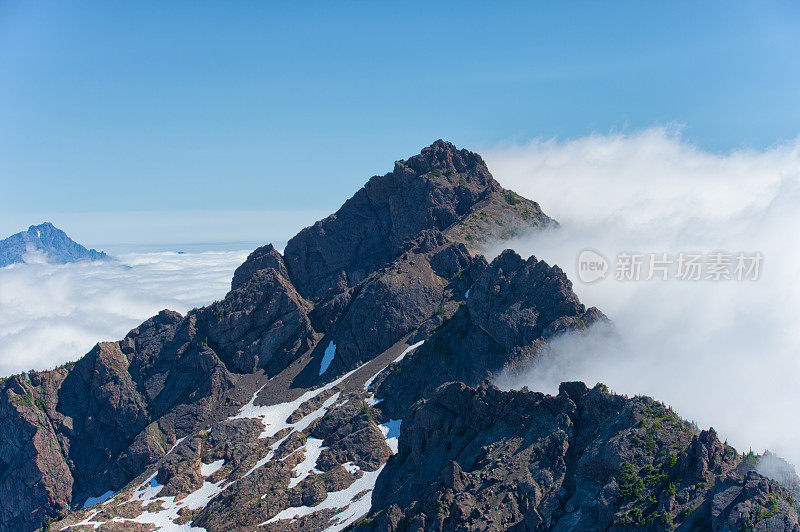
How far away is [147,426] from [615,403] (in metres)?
130

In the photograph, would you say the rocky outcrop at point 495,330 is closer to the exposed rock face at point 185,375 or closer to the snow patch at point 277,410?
the snow patch at point 277,410

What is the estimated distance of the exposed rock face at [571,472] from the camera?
223 ft

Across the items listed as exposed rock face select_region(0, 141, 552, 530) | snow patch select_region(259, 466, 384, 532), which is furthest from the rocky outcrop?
snow patch select_region(259, 466, 384, 532)

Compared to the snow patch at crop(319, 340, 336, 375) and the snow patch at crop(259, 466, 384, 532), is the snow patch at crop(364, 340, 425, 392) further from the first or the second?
the snow patch at crop(259, 466, 384, 532)

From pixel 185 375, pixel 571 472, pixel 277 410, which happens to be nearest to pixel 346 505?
pixel 277 410

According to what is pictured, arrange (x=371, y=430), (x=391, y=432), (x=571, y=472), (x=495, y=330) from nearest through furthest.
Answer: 1. (x=571, y=472)
2. (x=371, y=430)
3. (x=391, y=432)
4. (x=495, y=330)

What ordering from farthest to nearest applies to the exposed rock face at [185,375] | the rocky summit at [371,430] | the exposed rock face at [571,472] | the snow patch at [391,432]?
the exposed rock face at [185,375] → the snow patch at [391,432] → the rocky summit at [371,430] → the exposed rock face at [571,472]

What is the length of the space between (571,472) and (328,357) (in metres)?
109

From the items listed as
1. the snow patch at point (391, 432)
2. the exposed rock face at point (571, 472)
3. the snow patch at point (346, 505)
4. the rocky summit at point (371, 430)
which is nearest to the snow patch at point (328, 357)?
the rocky summit at point (371, 430)

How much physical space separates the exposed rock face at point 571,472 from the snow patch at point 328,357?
80.9 meters

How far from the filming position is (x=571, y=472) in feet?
263

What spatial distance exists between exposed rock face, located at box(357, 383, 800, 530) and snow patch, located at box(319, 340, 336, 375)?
265ft

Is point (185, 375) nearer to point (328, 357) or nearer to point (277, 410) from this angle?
point (277, 410)

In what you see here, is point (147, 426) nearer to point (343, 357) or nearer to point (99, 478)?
point (99, 478)
